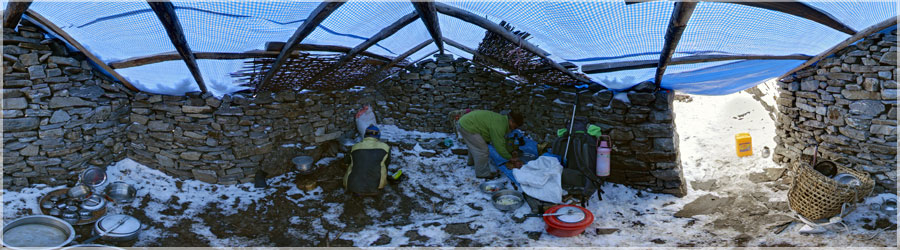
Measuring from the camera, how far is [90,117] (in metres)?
4.89

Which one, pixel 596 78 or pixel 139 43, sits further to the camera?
pixel 596 78

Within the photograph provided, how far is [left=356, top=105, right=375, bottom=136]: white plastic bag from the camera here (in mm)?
7297

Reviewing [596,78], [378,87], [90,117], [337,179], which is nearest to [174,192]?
[90,117]

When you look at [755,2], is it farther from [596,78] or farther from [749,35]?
[596,78]

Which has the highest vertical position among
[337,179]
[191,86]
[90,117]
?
[191,86]

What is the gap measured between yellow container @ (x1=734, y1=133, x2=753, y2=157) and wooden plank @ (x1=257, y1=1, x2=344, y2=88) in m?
5.44

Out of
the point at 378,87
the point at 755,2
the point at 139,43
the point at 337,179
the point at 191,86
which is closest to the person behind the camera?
the point at 755,2

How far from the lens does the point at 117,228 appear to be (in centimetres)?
399

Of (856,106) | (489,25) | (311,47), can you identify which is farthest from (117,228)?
(856,106)

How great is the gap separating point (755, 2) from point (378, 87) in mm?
6605

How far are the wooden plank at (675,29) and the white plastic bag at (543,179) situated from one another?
1429mm

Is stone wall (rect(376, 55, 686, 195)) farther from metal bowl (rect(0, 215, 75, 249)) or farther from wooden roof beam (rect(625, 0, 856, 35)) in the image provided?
metal bowl (rect(0, 215, 75, 249))

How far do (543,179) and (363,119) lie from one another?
11.7ft

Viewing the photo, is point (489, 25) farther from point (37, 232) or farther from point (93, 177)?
point (93, 177)
